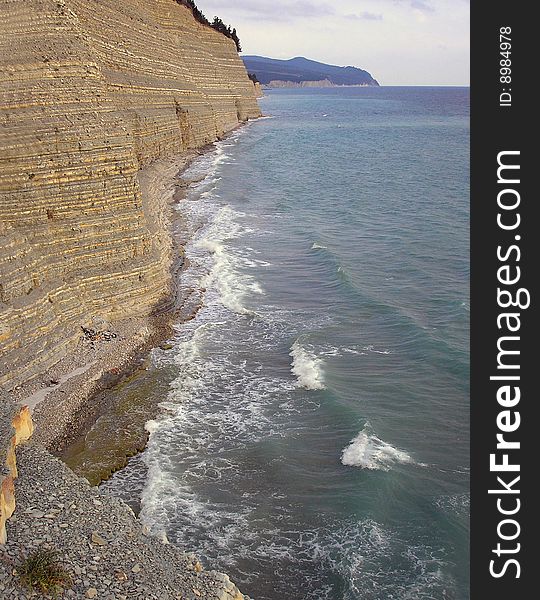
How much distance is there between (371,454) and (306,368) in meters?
5.19

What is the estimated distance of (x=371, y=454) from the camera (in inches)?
720

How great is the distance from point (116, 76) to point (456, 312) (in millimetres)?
27366

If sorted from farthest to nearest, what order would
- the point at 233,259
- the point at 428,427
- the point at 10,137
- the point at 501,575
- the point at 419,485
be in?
the point at 233,259 < the point at 10,137 < the point at 428,427 < the point at 419,485 < the point at 501,575

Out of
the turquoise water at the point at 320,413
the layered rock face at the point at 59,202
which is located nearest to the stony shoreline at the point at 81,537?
the turquoise water at the point at 320,413

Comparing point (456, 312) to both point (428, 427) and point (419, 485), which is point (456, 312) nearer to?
point (428, 427)

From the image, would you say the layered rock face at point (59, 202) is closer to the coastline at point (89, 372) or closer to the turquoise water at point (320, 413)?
the coastline at point (89, 372)

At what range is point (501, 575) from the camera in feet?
35.1

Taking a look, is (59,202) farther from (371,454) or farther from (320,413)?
(371,454)

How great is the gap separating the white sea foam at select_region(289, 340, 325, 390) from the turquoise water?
7cm

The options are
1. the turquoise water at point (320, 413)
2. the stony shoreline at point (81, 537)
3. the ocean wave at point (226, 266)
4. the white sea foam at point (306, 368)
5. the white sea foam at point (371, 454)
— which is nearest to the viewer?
the stony shoreline at point (81, 537)

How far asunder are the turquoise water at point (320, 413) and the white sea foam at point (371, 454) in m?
0.04

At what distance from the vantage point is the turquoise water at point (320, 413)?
48.6 ft

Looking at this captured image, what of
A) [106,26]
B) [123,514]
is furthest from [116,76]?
[123,514]

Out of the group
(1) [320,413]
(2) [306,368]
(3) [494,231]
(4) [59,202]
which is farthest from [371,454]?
(4) [59,202]
